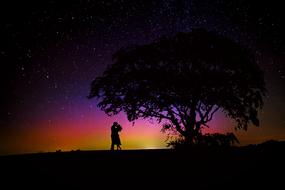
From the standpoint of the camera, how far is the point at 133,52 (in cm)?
2942

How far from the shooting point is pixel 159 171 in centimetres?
1236

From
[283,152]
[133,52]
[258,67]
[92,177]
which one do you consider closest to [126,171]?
[92,177]

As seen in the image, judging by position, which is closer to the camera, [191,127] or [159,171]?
[159,171]

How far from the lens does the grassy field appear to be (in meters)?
10.3

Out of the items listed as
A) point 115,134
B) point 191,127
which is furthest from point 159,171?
point 191,127

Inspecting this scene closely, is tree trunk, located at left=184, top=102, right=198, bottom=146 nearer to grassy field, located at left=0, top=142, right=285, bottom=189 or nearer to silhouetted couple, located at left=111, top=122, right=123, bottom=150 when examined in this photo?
silhouetted couple, located at left=111, top=122, right=123, bottom=150

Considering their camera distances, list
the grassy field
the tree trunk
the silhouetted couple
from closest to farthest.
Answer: the grassy field < the silhouetted couple < the tree trunk

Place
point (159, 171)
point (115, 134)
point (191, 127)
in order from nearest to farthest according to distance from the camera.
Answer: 1. point (159, 171)
2. point (115, 134)
3. point (191, 127)

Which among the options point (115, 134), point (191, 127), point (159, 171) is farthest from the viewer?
point (191, 127)

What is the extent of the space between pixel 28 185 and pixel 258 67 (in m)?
23.7

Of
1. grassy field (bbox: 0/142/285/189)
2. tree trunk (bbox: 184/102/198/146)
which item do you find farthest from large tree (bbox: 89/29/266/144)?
grassy field (bbox: 0/142/285/189)

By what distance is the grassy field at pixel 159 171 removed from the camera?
10305 millimetres

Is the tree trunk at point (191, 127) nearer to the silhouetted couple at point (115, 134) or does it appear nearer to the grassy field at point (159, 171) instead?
the silhouetted couple at point (115, 134)

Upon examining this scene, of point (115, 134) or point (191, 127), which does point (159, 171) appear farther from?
point (191, 127)
